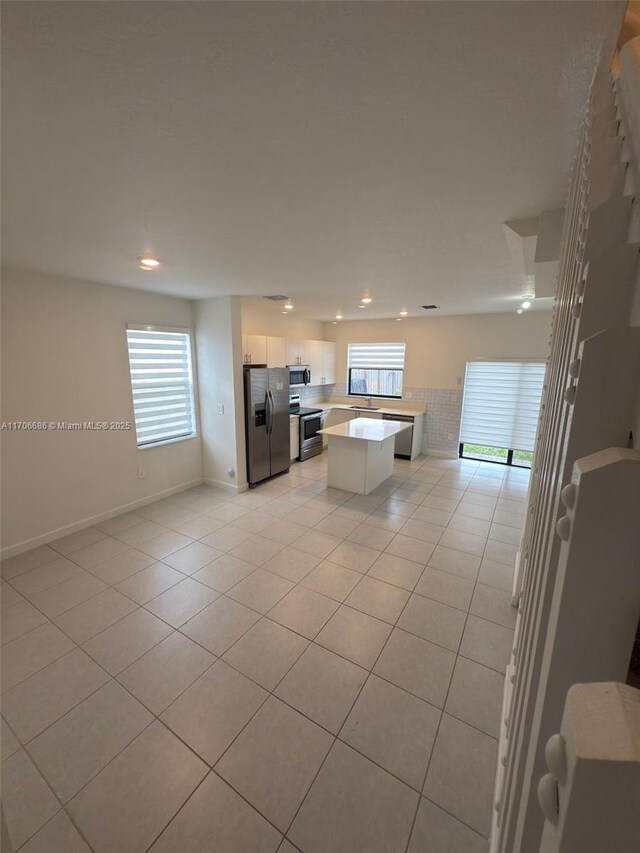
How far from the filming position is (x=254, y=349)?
486cm

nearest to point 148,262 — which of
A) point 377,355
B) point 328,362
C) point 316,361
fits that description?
point 316,361

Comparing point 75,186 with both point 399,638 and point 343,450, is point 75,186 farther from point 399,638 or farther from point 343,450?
point 343,450

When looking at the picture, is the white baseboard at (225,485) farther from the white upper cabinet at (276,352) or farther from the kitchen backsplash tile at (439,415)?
the kitchen backsplash tile at (439,415)

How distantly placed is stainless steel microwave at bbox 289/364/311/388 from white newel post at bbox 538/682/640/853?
5.46 meters

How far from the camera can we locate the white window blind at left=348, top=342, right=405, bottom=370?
252 inches

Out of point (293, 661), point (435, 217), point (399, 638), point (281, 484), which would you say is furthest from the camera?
point (281, 484)

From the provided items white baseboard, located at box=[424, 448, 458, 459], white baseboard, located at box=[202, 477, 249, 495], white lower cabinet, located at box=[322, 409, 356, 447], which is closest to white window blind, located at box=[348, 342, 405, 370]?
white lower cabinet, located at box=[322, 409, 356, 447]

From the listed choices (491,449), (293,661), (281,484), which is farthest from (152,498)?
(491,449)

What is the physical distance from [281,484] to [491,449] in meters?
3.74

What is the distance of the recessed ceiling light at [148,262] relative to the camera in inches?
98.1

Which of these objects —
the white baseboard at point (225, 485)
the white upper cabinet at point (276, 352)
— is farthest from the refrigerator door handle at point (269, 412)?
the white baseboard at point (225, 485)

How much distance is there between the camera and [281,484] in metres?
4.79

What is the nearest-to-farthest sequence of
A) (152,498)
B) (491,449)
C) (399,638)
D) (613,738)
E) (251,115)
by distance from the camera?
(613,738)
(251,115)
(399,638)
(152,498)
(491,449)

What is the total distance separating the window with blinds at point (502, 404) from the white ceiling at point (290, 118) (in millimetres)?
3777
